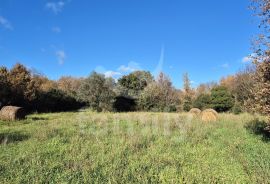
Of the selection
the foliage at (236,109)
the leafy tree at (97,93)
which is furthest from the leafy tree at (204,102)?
the leafy tree at (97,93)

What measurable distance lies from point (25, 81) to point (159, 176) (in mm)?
26732

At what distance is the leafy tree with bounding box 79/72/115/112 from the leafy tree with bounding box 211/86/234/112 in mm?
12989

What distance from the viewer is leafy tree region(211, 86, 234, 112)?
31031 millimetres

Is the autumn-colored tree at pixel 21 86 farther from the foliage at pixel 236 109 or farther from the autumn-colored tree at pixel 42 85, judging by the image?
the foliage at pixel 236 109

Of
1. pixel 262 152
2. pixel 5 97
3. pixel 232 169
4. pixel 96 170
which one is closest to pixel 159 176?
pixel 96 170

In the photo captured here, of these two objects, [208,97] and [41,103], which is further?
[208,97]

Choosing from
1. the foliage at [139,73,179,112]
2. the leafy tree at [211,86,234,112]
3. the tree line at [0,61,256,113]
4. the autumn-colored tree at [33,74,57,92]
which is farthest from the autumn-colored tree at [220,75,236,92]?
the autumn-colored tree at [33,74,57,92]

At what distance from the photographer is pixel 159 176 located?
5.50 m

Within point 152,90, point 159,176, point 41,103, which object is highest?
point 152,90

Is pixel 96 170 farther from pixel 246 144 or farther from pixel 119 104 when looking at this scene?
pixel 119 104

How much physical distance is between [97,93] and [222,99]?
15.5 m

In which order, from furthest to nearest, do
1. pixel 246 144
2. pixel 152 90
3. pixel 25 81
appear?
pixel 152 90
pixel 25 81
pixel 246 144

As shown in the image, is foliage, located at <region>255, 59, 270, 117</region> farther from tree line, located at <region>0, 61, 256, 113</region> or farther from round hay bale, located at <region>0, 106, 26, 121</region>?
tree line, located at <region>0, 61, 256, 113</region>

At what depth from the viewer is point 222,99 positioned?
31.0m
